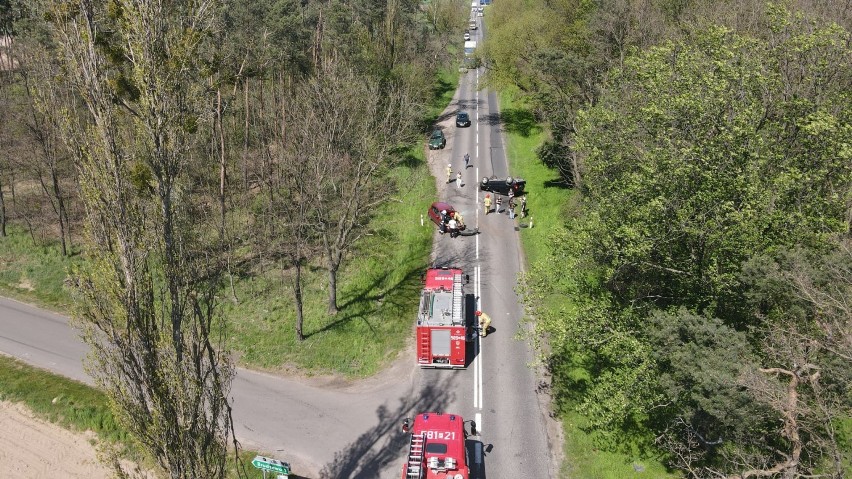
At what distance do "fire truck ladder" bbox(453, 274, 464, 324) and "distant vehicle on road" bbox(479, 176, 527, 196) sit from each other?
16476mm

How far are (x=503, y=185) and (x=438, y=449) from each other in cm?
2788

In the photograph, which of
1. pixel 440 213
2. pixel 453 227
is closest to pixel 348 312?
pixel 453 227

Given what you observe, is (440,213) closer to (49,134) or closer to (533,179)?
(533,179)

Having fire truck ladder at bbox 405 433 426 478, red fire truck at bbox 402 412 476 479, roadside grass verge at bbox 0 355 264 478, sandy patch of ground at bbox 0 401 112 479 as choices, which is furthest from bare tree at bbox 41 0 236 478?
sandy patch of ground at bbox 0 401 112 479

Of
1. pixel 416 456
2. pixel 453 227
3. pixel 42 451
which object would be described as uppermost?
pixel 453 227

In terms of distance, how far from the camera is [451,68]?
81.4 meters

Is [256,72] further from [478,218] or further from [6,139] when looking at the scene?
[6,139]

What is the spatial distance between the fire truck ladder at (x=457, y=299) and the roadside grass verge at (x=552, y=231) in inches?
181

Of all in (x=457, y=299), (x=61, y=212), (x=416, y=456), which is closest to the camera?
(x=416, y=456)

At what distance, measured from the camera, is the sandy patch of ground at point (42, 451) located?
2438cm

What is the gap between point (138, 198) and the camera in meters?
12.7

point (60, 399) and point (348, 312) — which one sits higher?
point (348, 312)

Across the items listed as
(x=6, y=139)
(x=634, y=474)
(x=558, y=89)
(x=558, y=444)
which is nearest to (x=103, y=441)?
(x=558, y=444)

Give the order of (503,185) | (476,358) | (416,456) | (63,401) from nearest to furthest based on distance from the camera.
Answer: (416,456)
(63,401)
(476,358)
(503,185)
